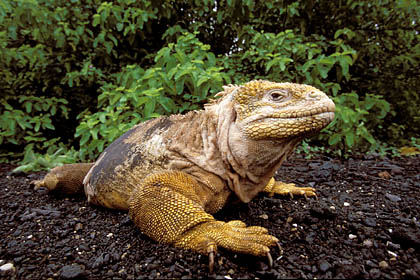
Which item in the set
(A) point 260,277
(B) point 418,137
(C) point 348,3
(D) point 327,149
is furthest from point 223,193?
(B) point 418,137

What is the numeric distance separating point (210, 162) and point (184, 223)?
2.13 ft

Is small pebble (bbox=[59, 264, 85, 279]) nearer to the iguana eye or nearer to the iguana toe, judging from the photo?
the iguana eye

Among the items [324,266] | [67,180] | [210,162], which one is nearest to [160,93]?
[67,180]

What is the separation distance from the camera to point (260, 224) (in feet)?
9.04

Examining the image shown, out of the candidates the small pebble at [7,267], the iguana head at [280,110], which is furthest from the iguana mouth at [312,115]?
the small pebble at [7,267]

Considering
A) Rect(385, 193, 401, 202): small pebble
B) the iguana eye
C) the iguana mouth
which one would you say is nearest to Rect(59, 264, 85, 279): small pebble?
the iguana mouth

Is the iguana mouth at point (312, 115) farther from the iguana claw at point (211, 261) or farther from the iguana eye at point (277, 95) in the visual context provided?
the iguana claw at point (211, 261)

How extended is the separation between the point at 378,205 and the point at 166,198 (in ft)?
7.87

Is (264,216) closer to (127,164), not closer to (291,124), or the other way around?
(291,124)

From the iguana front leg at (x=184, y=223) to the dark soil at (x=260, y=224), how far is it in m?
0.10

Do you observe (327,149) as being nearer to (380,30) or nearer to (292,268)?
(380,30)

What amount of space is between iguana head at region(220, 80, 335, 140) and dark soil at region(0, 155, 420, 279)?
946mm

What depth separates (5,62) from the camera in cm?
648

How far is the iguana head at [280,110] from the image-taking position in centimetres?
229
